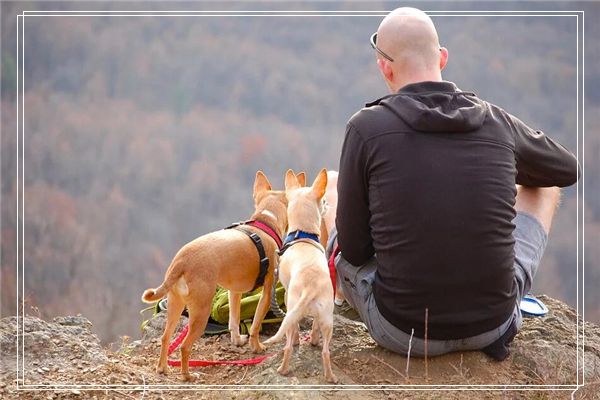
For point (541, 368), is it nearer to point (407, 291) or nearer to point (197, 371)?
point (407, 291)

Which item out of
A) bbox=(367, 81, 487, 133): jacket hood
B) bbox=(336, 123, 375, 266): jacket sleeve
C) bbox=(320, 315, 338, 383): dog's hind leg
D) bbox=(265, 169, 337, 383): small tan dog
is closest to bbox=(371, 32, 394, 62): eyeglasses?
bbox=(367, 81, 487, 133): jacket hood

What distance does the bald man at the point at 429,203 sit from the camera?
3881 millimetres

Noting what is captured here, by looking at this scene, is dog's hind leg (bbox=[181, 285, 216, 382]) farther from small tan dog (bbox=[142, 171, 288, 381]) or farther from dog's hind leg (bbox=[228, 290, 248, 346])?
dog's hind leg (bbox=[228, 290, 248, 346])

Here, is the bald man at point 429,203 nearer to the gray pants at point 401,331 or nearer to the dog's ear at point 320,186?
the gray pants at point 401,331

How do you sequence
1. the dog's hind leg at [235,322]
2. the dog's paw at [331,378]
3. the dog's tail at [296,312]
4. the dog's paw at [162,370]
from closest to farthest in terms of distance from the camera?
the dog's tail at [296,312]
the dog's paw at [331,378]
the dog's paw at [162,370]
the dog's hind leg at [235,322]

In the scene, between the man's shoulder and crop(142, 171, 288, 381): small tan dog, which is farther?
crop(142, 171, 288, 381): small tan dog

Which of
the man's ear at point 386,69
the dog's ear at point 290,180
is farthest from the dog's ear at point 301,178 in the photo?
the man's ear at point 386,69

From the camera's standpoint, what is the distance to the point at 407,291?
4.00 meters

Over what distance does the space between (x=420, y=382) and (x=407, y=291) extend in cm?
52

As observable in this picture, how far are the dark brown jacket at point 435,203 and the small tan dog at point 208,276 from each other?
71 centimetres

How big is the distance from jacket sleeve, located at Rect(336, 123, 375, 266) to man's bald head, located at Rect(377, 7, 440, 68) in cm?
53

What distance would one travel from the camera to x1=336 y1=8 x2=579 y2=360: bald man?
3881 mm

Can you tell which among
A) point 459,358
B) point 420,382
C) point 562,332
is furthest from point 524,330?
point 420,382

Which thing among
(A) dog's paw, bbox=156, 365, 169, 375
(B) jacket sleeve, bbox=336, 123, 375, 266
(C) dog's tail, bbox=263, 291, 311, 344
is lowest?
(A) dog's paw, bbox=156, 365, 169, 375
